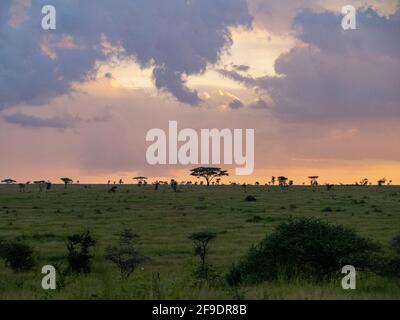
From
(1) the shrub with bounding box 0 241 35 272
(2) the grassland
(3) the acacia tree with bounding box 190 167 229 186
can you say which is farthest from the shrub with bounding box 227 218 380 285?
(3) the acacia tree with bounding box 190 167 229 186

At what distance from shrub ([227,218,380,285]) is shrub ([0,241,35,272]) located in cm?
1058

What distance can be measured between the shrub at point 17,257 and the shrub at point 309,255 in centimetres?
1058

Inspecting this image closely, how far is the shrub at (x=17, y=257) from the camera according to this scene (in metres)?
22.7

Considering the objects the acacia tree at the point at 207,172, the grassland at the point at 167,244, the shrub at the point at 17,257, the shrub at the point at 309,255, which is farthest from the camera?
the acacia tree at the point at 207,172

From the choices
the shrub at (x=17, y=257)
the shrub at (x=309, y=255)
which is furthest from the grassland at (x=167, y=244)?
the shrub at (x=309, y=255)

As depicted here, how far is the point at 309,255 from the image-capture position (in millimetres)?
15047

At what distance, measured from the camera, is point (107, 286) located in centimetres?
889

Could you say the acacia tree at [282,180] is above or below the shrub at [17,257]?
above

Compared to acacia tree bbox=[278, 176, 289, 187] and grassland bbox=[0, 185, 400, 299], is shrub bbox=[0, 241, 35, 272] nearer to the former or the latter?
grassland bbox=[0, 185, 400, 299]

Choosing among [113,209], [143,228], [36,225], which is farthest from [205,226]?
[113,209]

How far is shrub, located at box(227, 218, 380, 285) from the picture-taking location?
15023 mm

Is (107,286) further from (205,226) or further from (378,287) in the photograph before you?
(205,226)

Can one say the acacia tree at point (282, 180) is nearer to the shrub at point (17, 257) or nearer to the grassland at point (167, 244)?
the grassland at point (167, 244)

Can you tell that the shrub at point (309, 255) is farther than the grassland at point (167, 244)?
Yes
